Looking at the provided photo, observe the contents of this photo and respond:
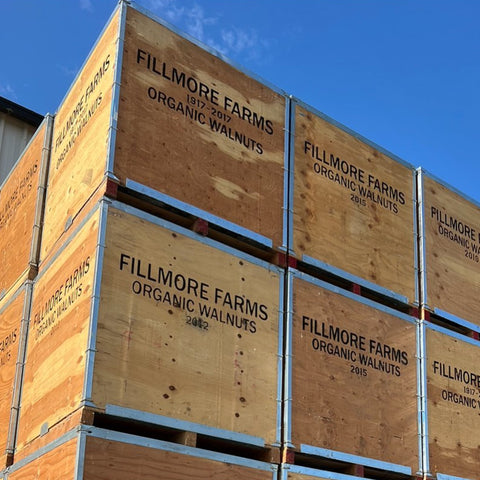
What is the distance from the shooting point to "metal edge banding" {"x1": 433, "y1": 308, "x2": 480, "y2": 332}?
7.41m

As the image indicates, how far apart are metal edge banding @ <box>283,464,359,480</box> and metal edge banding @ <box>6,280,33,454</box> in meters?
2.19

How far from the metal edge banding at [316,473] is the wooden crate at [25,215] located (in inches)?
110

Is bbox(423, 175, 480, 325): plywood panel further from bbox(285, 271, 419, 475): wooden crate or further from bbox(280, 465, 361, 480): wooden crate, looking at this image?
bbox(280, 465, 361, 480): wooden crate

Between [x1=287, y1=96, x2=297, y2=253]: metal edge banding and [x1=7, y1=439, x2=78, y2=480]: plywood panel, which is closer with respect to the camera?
[x1=7, y1=439, x2=78, y2=480]: plywood panel

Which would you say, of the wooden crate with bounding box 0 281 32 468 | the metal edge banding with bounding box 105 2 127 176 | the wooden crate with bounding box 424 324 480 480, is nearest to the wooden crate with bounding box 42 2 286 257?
the metal edge banding with bounding box 105 2 127 176

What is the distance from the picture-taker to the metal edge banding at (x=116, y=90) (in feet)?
17.7

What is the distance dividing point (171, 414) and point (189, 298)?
838mm

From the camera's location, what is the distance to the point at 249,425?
5.55 m

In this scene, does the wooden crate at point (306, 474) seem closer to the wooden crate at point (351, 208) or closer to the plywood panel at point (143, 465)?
the plywood panel at point (143, 465)

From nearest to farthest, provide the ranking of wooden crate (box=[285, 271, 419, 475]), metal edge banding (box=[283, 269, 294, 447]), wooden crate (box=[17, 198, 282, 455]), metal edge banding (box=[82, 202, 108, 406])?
metal edge banding (box=[82, 202, 108, 406]) < wooden crate (box=[17, 198, 282, 455]) < metal edge banding (box=[283, 269, 294, 447]) < wooden crate (box=[285, 271, 419, 475])

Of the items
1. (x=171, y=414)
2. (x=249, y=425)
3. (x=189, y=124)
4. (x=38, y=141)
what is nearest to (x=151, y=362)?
(x=171, y=414)

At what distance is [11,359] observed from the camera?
6.53 metres

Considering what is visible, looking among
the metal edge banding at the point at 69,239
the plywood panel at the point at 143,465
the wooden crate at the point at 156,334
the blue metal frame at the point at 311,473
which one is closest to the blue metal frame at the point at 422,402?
the blue metal frame at the point at 311,473

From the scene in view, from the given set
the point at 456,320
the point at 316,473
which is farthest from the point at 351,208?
the point at 316,473
